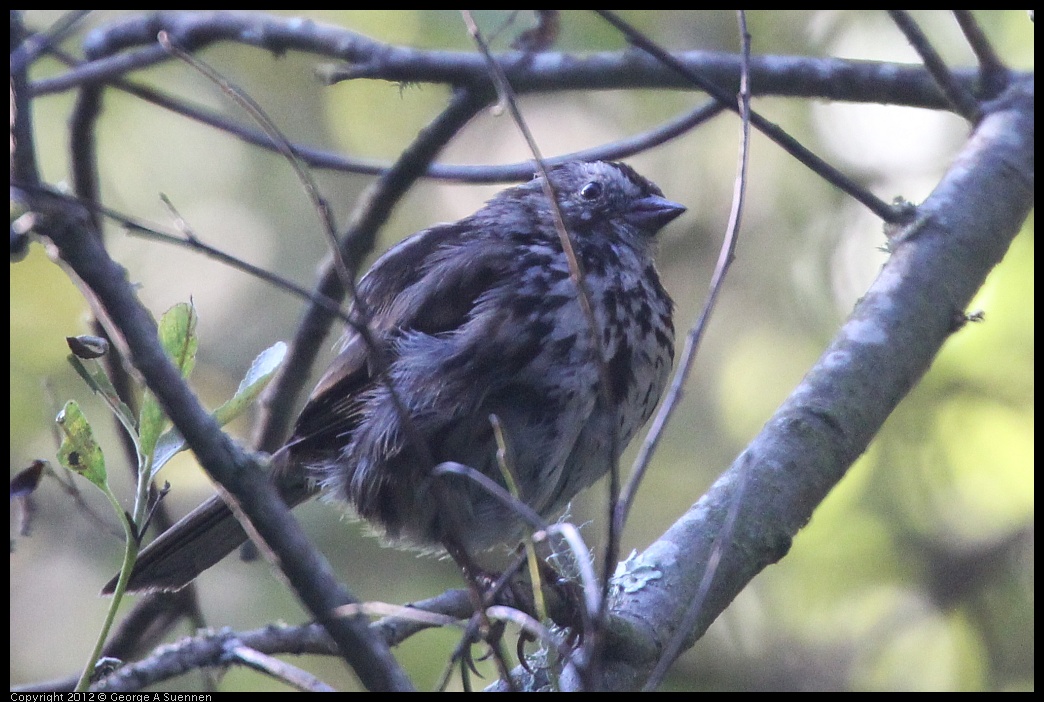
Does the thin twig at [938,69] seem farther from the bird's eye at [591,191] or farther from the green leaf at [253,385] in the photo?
the green leaf at [253,385]

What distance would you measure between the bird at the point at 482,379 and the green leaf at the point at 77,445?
1089mm

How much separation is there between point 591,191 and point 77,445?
2199 mm

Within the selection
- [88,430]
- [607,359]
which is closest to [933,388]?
[607,359]

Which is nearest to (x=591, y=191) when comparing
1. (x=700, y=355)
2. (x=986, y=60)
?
(x=986, y=60)

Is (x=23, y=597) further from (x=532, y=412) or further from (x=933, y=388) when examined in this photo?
(x=933, y=388)

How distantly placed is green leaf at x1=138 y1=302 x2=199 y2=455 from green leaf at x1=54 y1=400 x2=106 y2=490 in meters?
0.08

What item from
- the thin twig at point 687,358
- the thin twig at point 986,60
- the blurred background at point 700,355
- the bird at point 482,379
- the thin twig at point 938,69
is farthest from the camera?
the blurred background at point 700,355

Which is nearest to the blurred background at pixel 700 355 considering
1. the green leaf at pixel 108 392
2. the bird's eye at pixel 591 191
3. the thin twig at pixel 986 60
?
the thin twig at pixel 986 60

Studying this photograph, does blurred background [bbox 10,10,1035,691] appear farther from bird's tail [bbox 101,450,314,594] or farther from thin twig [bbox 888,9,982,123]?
bird's tail [bbox 101,450,314,594]

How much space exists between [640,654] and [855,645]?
2750 mm

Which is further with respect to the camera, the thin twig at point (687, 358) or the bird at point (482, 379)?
the bird at point (482, 379)

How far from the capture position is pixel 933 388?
4.91 metres

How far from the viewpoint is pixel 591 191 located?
3.62 meters

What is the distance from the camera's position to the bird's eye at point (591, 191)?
361cm
